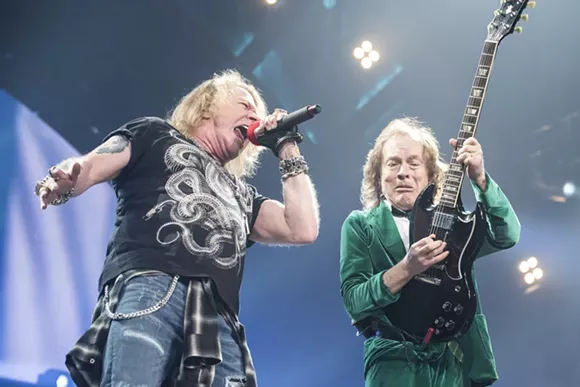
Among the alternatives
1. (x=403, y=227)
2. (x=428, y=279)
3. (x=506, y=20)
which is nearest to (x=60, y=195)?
(x=428, y=279)

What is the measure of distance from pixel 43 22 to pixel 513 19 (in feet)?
8.53

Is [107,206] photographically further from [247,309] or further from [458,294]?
[458,294]

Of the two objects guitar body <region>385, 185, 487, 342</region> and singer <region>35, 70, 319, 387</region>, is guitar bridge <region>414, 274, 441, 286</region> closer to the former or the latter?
guitar body <region>385, 185, 487, 342</region>

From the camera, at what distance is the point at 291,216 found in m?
1.75

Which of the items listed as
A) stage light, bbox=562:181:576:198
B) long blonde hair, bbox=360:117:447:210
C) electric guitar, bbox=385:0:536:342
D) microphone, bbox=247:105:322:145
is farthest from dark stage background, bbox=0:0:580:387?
electric guitar, bbox=385:0:536:342

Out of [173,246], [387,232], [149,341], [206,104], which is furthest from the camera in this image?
[387,232]

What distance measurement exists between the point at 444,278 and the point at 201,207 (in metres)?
0.81

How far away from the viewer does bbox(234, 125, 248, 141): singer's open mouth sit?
6.14 ft

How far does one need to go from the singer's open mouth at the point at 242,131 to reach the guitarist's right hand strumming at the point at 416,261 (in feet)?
2.01

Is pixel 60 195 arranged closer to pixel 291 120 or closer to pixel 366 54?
pixel 291 120

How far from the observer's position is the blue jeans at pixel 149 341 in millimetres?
1247

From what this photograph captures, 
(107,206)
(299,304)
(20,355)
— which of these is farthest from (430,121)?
(20,355)

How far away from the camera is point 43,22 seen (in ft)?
11.5

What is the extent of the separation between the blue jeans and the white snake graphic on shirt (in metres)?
0.12
